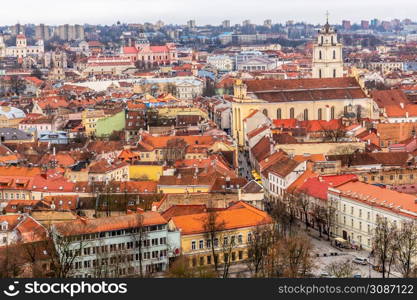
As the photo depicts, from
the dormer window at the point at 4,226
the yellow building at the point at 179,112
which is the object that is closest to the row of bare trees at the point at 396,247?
the dormer window at the point at 4,226

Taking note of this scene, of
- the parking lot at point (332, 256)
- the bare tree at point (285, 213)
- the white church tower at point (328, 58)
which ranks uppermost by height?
the white church tower at point (328, 58)

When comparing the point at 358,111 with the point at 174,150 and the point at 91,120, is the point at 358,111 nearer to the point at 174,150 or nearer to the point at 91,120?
the point at 91,120

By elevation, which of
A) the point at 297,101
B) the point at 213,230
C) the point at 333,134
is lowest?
the point at 333,134

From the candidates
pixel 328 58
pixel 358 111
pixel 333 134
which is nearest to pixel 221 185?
pixel 333 134

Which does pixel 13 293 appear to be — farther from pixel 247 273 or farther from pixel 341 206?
pixel 341 206

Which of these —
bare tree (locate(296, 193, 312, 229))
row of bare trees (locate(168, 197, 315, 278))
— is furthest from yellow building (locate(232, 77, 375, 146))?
row of bare trees (locate(168, 197, 315, 278))

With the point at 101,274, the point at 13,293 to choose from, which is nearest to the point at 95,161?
the point at 101,274

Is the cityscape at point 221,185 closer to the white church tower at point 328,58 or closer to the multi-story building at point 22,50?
the white church tower at point 328,58
